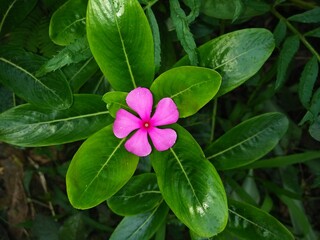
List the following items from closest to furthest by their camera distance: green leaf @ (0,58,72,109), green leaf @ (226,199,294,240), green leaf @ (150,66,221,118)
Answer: green leaf @ (150,66,221,118) < green leaf @ (0,58,72,109) < green leaf @ (226,199,294,240)

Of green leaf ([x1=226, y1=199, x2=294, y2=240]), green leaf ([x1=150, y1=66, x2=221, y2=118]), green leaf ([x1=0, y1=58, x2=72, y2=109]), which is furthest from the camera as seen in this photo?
green leaf ([x1=226, y1=199, x2=294, y2=240])

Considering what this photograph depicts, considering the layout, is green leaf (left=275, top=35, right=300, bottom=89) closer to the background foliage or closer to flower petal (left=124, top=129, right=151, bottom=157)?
the background foliage

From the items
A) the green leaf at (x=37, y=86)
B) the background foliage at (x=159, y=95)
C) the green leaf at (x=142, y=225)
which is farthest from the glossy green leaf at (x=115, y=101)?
the green leaf at (x=142, y=225)

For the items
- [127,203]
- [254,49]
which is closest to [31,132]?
[127,203]

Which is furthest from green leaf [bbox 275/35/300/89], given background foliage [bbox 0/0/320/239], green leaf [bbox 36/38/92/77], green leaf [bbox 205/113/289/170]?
green leaf [bbox 36/38/92/77]

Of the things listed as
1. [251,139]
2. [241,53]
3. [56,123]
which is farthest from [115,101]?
[251,139]

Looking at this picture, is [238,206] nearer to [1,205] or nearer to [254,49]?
[254,49]
